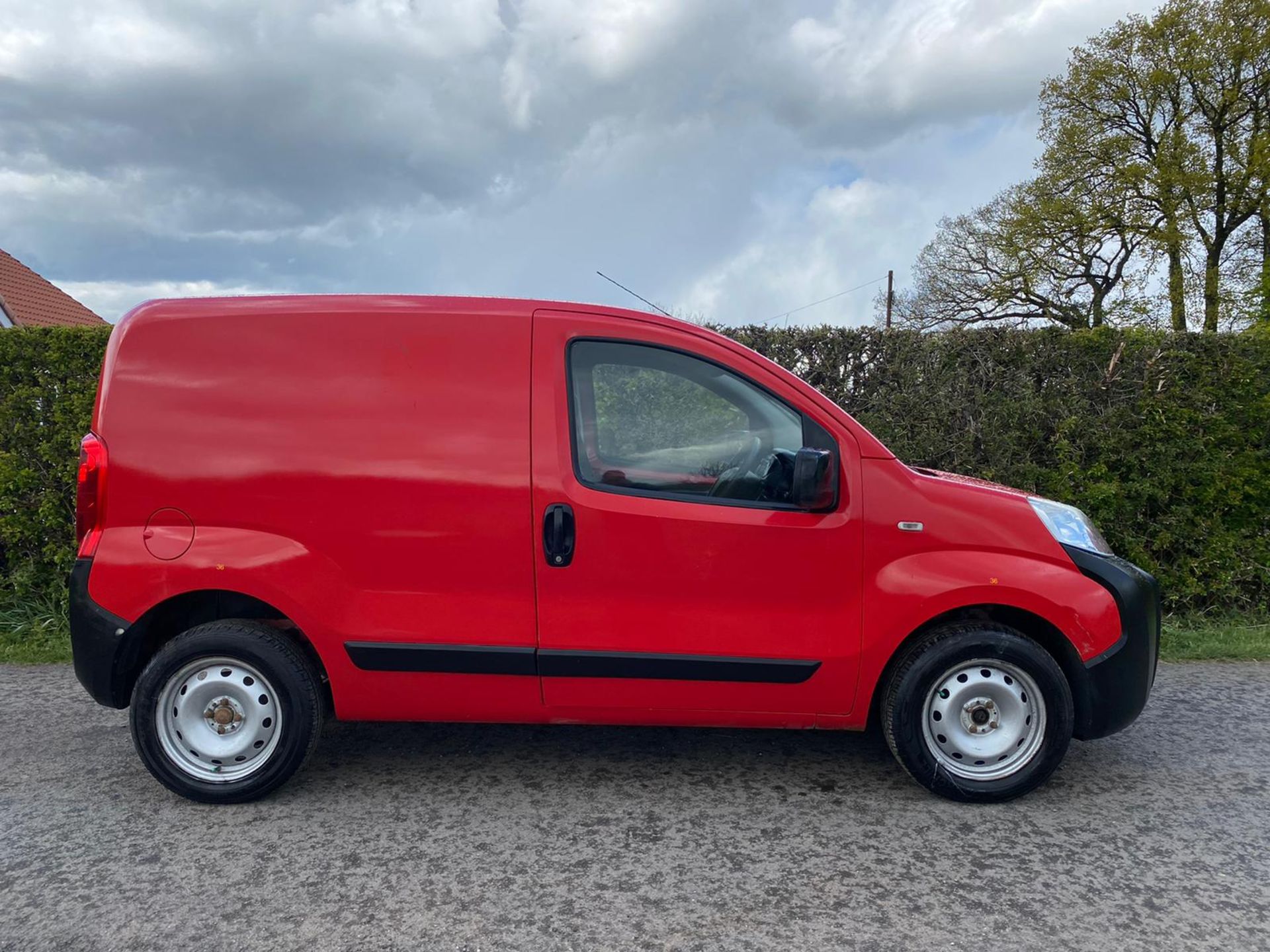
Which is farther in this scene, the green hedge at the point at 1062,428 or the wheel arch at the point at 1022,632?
the green hedge at the point at 1062,428

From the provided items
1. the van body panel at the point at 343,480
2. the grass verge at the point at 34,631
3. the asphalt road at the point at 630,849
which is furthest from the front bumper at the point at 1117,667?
the grass verge at the point at 34,631

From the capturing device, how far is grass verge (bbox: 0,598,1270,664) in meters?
5.79

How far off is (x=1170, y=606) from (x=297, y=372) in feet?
19.6

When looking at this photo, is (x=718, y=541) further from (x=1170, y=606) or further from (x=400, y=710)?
(x=1170, y=606)

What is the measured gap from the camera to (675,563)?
136 inches

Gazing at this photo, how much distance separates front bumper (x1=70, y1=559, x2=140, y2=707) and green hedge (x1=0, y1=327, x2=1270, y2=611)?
10.3 feet

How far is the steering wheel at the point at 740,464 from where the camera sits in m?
3.55

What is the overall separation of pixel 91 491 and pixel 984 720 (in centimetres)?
352

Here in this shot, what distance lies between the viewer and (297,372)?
139 inches

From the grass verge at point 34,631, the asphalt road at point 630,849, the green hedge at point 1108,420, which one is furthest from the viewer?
the green hedge at point 1108,420

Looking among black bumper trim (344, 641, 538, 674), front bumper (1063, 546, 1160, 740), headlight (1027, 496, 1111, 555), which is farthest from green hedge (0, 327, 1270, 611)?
black bumper trim (344, 641, 538, 674)

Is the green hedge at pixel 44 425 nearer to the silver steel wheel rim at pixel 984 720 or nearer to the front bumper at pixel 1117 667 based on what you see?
the silver steel wheel rim at pixel 984 720

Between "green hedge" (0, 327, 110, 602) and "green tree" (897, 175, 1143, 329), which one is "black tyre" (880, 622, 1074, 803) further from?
"green tree" (897, 175, 1143, 329)

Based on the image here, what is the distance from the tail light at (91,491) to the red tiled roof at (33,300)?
25217 mm
